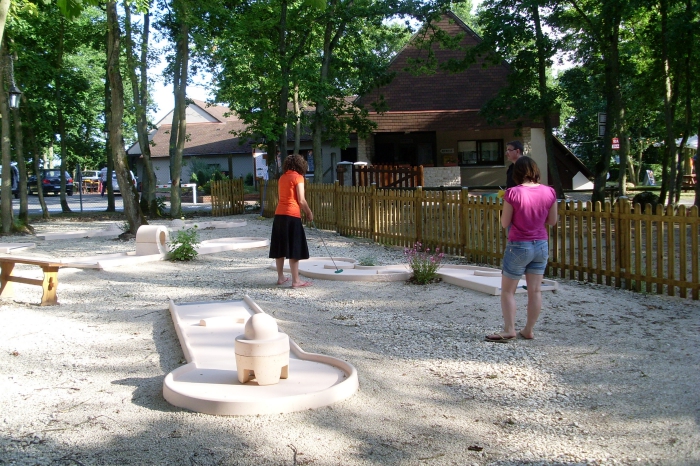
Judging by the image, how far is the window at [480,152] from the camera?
2892 centimetres

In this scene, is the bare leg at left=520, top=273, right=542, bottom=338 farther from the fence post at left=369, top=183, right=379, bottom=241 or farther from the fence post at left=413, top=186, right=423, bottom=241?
the fence post at left=369, top=183, right=379, bottom=241

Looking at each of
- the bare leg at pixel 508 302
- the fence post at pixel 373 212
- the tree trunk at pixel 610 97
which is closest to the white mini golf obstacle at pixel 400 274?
the bare leg at pixel 508 302

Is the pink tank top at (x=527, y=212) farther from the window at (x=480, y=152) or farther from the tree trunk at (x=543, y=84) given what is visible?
the window at (x=480, y=152)

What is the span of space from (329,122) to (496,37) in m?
6.04

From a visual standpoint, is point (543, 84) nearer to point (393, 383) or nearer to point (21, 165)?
point (21, 165)

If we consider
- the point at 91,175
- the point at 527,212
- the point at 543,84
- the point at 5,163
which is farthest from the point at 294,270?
the point at 91,175

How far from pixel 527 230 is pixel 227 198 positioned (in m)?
20.4

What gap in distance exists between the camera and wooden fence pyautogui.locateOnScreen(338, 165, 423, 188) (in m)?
22.4

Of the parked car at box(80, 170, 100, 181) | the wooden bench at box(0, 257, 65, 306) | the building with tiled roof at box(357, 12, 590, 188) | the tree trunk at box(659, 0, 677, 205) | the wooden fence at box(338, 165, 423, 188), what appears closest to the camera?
the wooden bench at box(0, 257, 65, 306)

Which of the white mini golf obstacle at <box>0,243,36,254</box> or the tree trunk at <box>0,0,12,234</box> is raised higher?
the tree trunk at <box>0,0,12,234</box>

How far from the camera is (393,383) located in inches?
209

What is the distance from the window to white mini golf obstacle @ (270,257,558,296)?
18.4 meters

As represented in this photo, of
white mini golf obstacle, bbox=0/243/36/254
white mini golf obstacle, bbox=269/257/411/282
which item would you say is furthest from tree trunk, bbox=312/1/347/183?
white mini golf obstacle, bbox=269/257/411/282

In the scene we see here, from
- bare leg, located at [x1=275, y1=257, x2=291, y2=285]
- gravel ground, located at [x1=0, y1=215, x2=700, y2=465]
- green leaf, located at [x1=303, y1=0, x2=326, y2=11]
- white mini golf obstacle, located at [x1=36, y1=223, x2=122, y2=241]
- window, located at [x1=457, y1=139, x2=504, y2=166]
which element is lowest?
gravel ground, located at [x1=0, y1=215, x2=700, y2=465]
